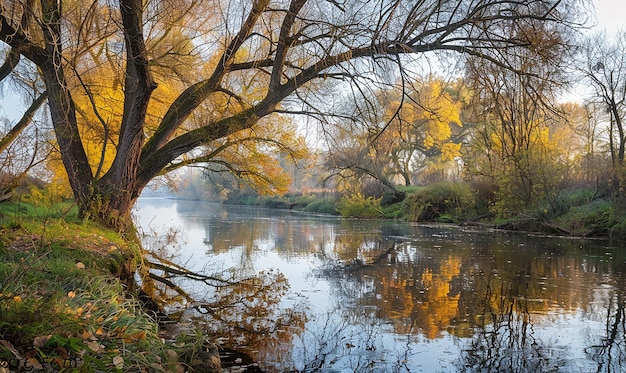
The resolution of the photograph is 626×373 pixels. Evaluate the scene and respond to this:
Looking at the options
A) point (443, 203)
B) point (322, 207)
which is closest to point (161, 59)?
point (443, 203)

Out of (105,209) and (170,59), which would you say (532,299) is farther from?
(170,59)

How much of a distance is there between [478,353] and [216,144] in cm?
1000

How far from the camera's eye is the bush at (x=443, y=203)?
23.1 m

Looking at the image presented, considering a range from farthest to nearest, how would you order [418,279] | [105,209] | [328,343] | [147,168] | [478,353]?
[147,168]
[105,209]
[418,279]
[328,343]
[478,353]

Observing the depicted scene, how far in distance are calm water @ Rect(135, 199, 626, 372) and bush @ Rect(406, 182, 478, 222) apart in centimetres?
1012

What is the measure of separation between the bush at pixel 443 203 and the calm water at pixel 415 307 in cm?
1012

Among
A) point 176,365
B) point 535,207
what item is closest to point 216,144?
point 176,365

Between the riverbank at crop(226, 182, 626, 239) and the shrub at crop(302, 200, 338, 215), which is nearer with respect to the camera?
the riverbank at crop(226, 182, 626, 239)

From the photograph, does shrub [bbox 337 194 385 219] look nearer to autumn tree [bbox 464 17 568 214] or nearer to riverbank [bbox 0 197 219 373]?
autumn tree [bbox 464 17 568 214]

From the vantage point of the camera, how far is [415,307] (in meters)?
6.57

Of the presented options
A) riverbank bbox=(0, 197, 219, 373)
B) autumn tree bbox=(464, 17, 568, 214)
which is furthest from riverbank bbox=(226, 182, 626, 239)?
riverbank bbox=(0, 197, 219, 373)

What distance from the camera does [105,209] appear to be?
9320mm

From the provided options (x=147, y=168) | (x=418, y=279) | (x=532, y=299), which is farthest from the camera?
(x=147, y=168)

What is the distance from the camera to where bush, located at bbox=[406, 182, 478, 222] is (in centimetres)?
2311
